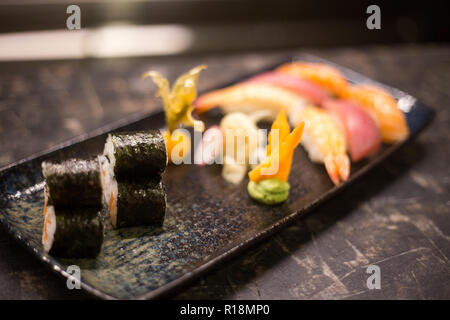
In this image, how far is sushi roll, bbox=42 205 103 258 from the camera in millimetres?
1686

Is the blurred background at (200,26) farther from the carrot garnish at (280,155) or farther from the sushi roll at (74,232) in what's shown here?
the sushi roll at (74,232)

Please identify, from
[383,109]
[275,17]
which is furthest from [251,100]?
[275,17]

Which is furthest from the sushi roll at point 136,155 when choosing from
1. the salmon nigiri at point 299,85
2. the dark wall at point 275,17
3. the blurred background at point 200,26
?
the dark wall at point 275,17

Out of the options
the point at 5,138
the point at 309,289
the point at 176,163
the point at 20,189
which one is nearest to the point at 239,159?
the point at 176,163

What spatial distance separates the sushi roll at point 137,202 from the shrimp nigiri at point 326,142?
907mm

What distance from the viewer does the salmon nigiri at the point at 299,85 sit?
299 centimetres

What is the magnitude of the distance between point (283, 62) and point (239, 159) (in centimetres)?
135

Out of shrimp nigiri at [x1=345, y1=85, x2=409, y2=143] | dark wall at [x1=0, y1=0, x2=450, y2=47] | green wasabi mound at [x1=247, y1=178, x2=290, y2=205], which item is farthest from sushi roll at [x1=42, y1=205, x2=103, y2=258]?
dark wall at [x1=0, y1=0, x2=450, y2=47]

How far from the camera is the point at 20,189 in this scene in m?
2.06

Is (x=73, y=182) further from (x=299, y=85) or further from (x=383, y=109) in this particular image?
(x=383, y=109)

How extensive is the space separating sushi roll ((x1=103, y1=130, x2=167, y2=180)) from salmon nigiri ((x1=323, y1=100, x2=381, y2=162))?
A: 3.77ft

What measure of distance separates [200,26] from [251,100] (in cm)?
208
